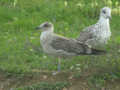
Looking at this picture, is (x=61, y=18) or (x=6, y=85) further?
(x=61, y=18)

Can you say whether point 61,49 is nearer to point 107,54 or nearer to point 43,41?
point 43,41

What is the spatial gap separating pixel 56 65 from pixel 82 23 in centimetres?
441

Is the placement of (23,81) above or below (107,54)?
below

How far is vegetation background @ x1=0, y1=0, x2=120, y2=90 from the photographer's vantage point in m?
7.40

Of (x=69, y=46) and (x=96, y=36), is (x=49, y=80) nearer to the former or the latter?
(x=69, y=46)

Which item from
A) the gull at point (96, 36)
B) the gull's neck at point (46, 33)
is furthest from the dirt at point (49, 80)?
the gull at point (96, 36)

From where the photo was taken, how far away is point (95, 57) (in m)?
8.98

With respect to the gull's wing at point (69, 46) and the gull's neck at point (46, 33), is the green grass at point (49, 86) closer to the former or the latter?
the gull's wing at point (69, 46)

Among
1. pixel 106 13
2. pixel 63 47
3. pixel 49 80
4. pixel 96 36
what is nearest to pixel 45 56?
pixel 63 47

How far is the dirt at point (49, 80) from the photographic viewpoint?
23.9 ft

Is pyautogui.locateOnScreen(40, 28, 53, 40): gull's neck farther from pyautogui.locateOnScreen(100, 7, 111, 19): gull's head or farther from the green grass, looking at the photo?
pyautogui.locateOnScreen(100, 7, 111, 19): gull's head

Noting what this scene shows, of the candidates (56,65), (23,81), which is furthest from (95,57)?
(23,81)

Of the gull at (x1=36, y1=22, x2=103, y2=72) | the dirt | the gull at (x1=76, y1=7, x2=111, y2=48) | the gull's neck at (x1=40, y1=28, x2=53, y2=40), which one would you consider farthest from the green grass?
the gull at (x1=76, y1=7, x2=111, y2=48)

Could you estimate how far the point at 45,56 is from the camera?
9.24m
